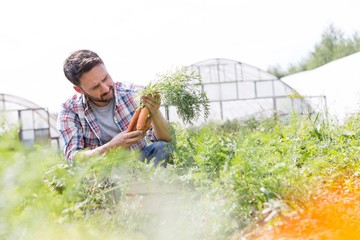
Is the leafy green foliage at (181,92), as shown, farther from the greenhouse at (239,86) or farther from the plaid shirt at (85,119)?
the greenhouse at (239,86)

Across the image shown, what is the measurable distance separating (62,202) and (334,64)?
596 inches

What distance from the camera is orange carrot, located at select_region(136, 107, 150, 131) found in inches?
112

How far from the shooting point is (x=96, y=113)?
11.4ft

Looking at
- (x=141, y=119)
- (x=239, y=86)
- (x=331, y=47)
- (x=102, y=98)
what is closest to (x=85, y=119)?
(x=102, y=98)

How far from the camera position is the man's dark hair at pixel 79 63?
3.08 m

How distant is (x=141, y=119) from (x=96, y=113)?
69cm

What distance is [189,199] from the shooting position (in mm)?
2137

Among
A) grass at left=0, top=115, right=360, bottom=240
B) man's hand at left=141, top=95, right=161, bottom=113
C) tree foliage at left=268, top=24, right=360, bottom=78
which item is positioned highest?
tree foliage at left=268, top=24, right=360, bottom=78

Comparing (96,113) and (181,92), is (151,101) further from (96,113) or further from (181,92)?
(96,113)

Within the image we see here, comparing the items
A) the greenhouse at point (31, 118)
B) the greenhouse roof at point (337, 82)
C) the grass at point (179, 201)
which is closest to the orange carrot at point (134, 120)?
the grass at point (179, 201)

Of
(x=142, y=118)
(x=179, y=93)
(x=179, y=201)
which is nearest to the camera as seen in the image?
(x=179, y=201)

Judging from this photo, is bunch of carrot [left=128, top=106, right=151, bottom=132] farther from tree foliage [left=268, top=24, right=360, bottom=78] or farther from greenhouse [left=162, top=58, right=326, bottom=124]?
tree foliage [left=268, top=24, right=360, bottom=78]

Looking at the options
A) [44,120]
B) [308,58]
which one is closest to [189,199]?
[44,120]

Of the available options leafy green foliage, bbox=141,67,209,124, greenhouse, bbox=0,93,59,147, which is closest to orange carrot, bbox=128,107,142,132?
leafy green foliage, bbox=141,67,209,124
